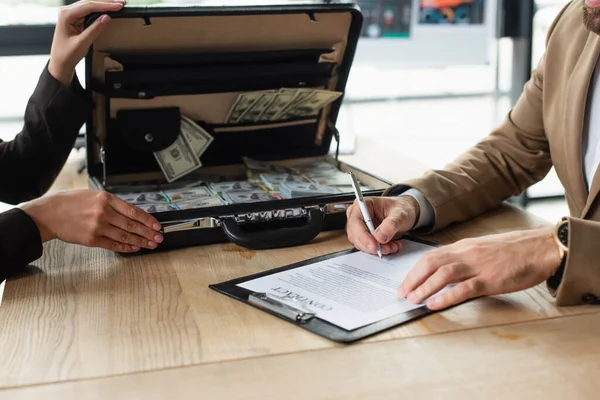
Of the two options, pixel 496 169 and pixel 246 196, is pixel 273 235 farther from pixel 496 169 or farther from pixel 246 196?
pixel 496 169

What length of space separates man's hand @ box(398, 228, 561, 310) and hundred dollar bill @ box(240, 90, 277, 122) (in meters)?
0.68

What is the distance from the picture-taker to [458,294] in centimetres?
107

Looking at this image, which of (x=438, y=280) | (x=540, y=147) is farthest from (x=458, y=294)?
(x=540, y=147)

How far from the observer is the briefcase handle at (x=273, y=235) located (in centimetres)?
133

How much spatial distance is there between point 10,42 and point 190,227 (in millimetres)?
1661

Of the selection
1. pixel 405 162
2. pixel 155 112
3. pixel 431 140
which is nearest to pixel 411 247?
pixel 155 112

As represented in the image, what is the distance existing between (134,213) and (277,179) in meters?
0.42

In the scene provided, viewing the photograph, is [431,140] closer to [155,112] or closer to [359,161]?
[359,161]

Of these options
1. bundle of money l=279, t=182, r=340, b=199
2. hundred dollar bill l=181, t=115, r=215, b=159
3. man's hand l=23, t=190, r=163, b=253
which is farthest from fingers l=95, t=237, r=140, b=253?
hundred dollar bill l=181, t=115, r=215, b=159

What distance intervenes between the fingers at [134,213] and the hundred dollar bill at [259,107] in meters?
0.48

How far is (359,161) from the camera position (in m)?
2.10

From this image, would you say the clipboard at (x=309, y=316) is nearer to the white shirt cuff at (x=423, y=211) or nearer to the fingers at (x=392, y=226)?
the fingers at (x=392, y=226)

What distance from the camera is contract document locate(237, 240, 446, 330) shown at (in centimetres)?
105

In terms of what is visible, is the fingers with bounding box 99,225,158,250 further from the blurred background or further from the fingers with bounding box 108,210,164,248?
the blurred background
